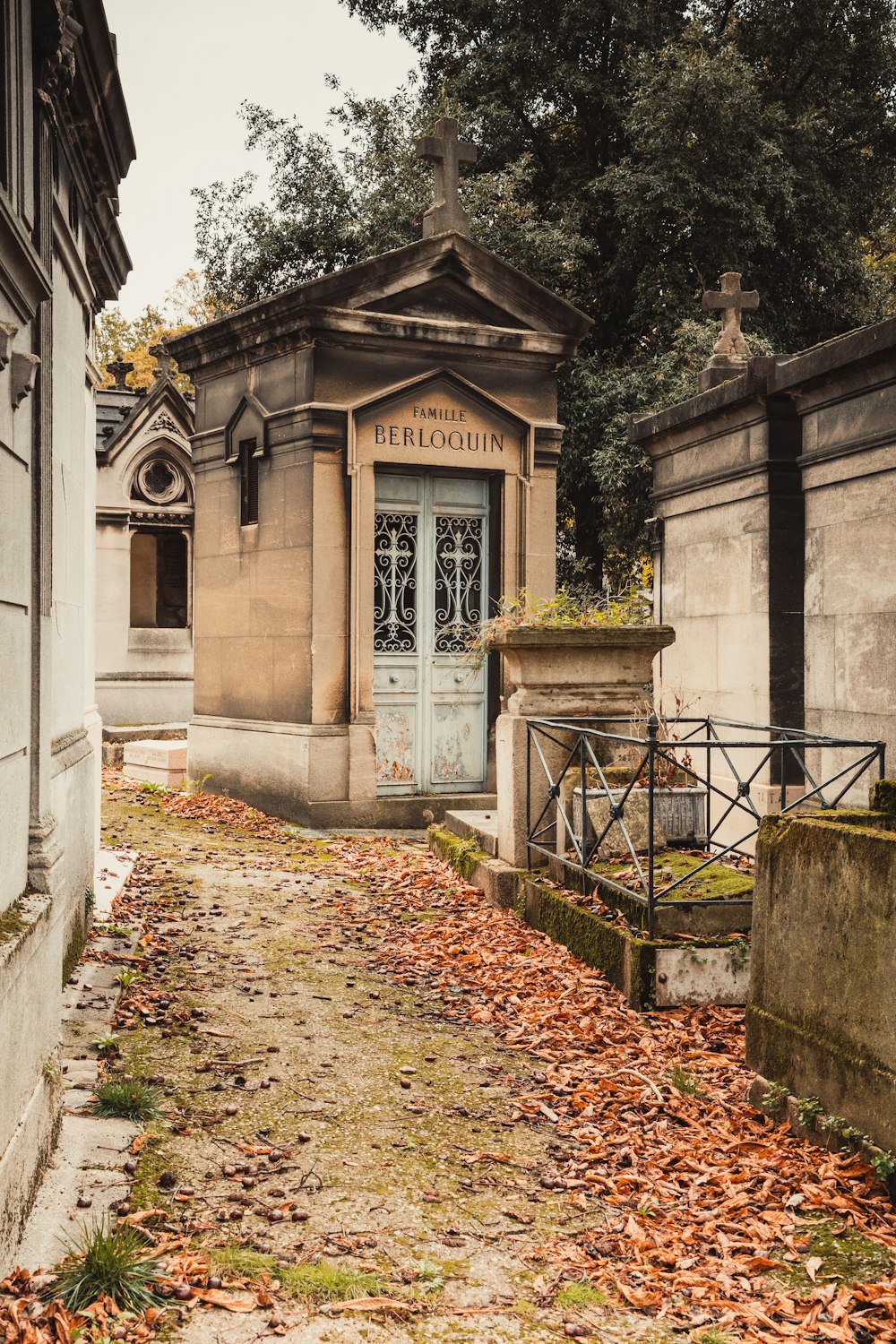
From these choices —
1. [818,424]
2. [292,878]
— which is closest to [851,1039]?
[818,424]

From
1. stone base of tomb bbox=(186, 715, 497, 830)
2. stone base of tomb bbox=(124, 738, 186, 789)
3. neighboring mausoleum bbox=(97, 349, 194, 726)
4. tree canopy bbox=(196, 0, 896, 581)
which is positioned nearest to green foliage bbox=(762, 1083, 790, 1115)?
stone base of tomb bbox=(186, 715, 497, 830)

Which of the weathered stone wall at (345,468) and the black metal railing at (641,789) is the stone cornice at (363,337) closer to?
the weathered stone wall at (345,468)

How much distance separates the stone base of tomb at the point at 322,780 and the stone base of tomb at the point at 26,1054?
21.1 ft

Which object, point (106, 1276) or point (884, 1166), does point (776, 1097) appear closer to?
point (884, 1166)

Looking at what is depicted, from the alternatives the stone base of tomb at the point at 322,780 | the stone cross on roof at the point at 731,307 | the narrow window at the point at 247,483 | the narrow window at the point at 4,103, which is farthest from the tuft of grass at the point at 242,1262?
the narrow window at the point at 247,483

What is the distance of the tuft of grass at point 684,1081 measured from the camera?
466 cm

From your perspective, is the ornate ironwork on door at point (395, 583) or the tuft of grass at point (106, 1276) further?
the ornate ironwork on door at point (395, 583)

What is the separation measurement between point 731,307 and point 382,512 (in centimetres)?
345

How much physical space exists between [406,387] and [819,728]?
17.0 feet

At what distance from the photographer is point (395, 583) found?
435 inches

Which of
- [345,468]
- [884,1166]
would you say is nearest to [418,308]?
[345,468]

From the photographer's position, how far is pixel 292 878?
8578 millimetres

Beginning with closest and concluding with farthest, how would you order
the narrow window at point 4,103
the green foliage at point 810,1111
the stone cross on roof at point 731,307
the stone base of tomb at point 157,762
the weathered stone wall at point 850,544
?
the narrow window at point 4,103, the green foliage at point 810,1111, the weathered stone wall at point 850,544, the stone cross on roof at point 731,307, the stone base of tomb at point 157,762

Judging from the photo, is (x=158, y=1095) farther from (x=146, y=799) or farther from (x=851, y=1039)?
(x=146, y=799)
